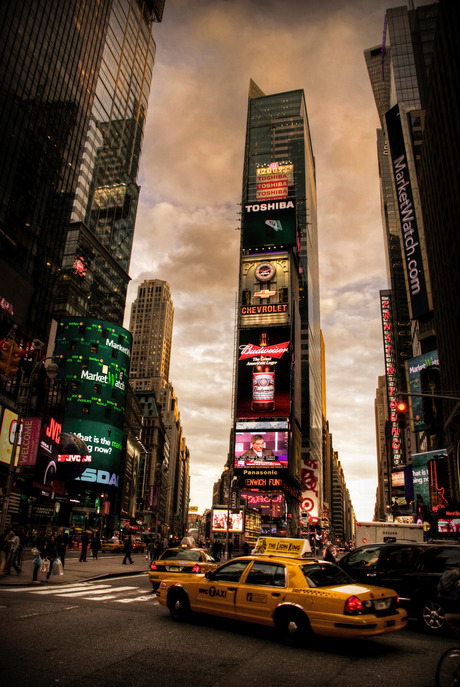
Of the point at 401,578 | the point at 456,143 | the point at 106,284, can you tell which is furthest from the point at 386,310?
the point at 401,578

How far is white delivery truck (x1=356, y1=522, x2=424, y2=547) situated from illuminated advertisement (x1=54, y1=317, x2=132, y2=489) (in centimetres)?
5529

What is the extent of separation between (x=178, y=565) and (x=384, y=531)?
17605 millimetres

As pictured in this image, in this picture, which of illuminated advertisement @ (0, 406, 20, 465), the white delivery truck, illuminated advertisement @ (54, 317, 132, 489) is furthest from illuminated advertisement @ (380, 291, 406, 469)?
illuminated advertisement @ (0, 406, 20, 465)

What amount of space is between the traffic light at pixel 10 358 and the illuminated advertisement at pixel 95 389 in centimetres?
6418

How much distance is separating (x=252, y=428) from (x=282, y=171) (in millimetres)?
69603

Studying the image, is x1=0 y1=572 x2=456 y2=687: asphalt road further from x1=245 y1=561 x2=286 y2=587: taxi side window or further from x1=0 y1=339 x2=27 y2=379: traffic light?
x1=0 y1=339 x2=27 y2=379: traffic light

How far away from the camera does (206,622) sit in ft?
32.4

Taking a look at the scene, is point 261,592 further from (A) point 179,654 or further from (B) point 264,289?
(B) point 264,289

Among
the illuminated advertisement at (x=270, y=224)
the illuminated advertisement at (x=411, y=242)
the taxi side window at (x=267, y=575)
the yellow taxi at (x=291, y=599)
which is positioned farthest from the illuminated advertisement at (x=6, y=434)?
the illuminated advertisement at (x=270, y=224)

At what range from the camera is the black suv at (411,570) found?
10.6 m

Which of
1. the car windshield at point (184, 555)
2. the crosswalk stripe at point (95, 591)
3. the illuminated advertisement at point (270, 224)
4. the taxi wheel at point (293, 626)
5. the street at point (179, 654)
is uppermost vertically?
the illuminated advertisement at point (270, 224)

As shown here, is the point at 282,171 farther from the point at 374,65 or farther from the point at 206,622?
the point at 206,622

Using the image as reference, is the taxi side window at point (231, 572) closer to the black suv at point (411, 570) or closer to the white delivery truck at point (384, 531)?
the black suv at point (411, 570)

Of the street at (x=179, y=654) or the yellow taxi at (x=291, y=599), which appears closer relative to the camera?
the street at (x=179, y=654)
